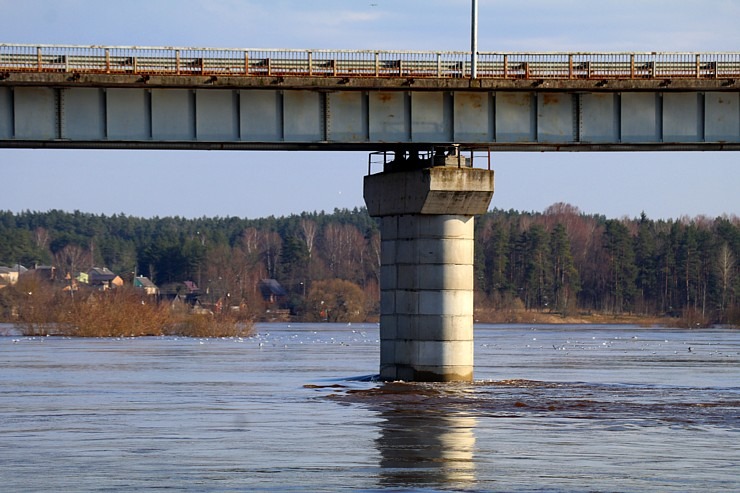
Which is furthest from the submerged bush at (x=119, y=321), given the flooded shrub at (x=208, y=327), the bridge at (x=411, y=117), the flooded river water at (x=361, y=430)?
the bridge at (x=411, y=117)

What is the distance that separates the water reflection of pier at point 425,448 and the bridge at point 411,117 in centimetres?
1093

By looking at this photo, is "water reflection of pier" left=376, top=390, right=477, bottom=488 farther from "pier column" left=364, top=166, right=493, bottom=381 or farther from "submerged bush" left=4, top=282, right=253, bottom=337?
"submerged bush" left=4, top=282, right=253, bottom=337

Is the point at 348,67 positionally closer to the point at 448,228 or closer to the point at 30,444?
the point at 448,228

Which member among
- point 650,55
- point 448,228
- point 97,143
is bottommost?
point 448,228

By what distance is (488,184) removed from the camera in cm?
5128

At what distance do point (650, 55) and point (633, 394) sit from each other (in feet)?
41.7

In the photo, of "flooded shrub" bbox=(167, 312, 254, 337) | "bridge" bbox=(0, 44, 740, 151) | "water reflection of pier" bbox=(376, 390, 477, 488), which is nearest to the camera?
"water reflection of pier" bbox=(376, 390, 477, 488)

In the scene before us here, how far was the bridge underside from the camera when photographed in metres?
49.7

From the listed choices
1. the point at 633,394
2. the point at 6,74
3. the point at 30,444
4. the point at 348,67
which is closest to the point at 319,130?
the point at 348,67

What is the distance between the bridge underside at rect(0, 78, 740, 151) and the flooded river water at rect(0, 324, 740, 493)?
894 centimetres

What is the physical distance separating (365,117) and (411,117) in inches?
66.6

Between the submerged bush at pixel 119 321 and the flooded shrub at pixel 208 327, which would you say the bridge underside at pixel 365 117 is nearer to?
the submerged bush at pixel 119 321

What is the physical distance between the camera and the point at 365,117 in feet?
169

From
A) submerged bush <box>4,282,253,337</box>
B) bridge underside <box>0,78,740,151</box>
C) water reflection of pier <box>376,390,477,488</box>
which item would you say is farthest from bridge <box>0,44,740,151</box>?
submerged bush <box>4,282,253,337</box>
